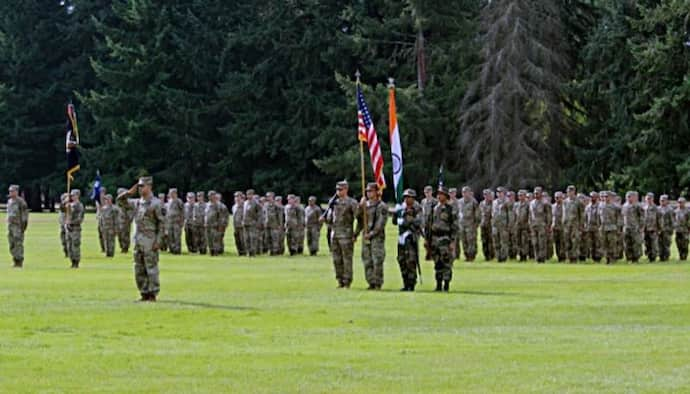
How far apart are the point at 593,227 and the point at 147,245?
54.0 feet

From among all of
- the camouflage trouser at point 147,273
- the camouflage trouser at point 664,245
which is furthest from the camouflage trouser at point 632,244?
the camouflage trouser at point 147,273

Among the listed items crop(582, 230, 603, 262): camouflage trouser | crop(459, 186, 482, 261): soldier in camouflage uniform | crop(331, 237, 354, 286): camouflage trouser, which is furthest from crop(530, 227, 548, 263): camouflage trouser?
crop(331, 237, 354, 286): camouflage trouser

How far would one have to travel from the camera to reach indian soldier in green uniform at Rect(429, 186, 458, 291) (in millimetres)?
25219

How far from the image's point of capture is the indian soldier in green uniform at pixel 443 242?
2522cm

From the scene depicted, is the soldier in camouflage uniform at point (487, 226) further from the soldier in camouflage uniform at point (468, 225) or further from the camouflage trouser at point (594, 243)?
the camouflage trouser at point (594, 243)

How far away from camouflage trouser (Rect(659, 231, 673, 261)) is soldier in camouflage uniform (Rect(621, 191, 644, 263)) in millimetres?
802

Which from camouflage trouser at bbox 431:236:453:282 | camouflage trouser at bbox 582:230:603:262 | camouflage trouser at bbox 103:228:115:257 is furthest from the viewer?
camouflage trouser at bbox 103:228:115:257

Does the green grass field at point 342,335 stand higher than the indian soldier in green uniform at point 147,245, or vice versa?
the indian soldier in green uniform at point 147,245

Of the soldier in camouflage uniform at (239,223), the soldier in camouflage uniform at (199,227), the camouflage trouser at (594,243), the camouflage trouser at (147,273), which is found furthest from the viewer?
the soldier in camouflage uniform at (199,227)

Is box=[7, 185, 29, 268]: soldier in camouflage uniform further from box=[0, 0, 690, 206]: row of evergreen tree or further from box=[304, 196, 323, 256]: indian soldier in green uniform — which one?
box=[0, 0, 690, 206]: row of evergreen tree

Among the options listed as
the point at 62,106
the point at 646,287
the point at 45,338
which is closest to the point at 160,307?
the point at 45,338

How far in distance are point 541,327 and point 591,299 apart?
4.51 m

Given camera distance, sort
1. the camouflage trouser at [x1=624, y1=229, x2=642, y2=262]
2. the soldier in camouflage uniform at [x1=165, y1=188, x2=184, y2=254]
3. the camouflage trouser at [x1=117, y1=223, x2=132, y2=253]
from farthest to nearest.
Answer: the camouflage trouser at [x1=117, y1=223, x2=132, y2=253], the soldier in camouflage uniform at [x1=165, y1=188, x2=184, y2=254], the camouflage trouser at [x1=624, y1=229, x2=642, y2=262]

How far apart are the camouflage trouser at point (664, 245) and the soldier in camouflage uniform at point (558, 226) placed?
2357 millimetres
